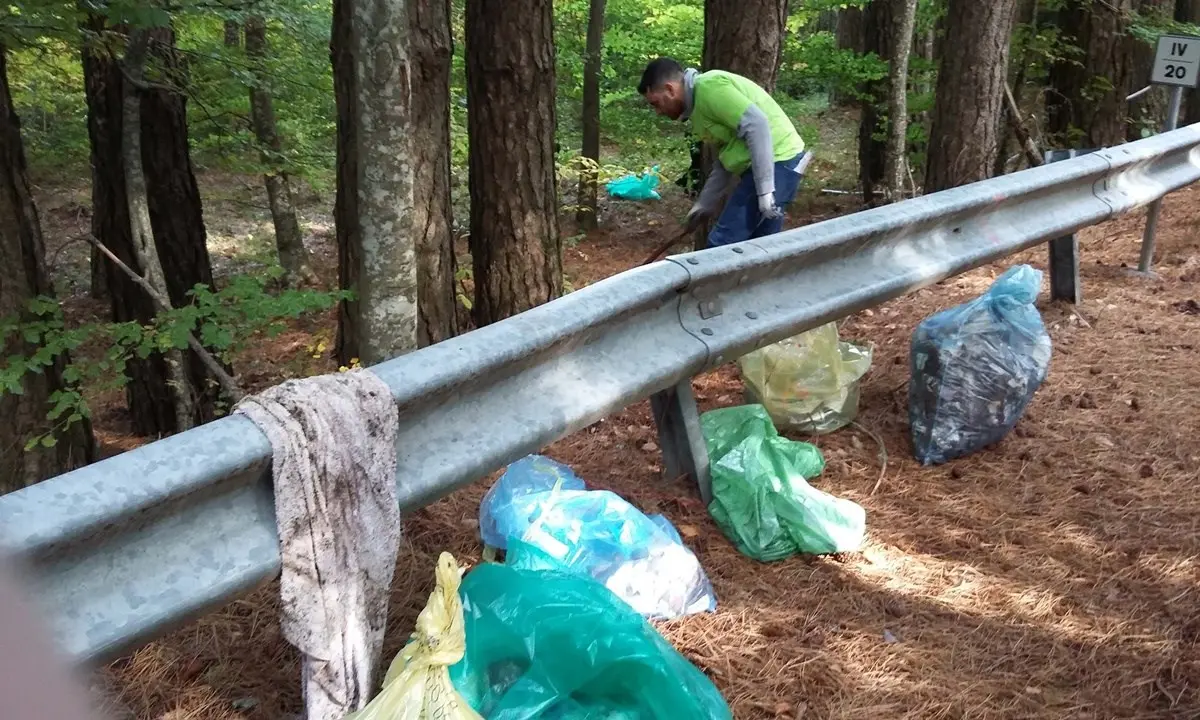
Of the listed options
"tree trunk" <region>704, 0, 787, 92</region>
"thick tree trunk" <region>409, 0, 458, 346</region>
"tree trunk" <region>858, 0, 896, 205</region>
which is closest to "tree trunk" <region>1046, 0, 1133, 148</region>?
"tree trunk" <region>858, 0, 896, 205</region>

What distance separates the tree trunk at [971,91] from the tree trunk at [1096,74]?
9.84ft

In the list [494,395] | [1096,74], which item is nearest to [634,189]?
[1096,74]

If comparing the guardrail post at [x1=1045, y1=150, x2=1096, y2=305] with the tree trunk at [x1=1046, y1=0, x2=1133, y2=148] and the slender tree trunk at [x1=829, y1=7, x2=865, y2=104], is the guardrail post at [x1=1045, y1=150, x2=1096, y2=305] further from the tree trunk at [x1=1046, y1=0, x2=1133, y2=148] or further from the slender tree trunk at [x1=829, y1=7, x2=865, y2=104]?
the slender tree trunk at [x1=829, y1=7, x2=865, y2=104]

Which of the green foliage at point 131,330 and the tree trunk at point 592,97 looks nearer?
the green foliage at point 131,330

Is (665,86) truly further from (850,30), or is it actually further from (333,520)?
(850,30)

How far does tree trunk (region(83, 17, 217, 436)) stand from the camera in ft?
25.5

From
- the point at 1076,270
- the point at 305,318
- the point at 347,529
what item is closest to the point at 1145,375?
the point at 1076,270

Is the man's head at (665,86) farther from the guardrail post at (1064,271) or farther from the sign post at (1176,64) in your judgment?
the sign post at (1176,64)

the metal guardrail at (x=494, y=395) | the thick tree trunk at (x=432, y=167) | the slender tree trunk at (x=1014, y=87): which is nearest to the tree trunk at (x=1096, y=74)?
the slender tree trunk at (x=1014, y=87)

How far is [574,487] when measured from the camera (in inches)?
121

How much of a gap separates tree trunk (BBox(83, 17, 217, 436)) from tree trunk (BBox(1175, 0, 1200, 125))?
11.2 metres

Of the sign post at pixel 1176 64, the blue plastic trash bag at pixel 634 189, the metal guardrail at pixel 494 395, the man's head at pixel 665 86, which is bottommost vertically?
the blue plastic trash bag at pixel 634 189

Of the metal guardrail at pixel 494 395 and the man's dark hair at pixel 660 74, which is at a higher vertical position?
the man's dark hair at pixel 660 74

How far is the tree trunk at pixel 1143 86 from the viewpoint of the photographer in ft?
31.8
